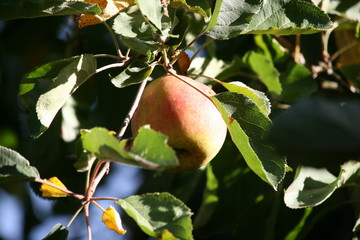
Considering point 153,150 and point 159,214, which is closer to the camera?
point 153,150

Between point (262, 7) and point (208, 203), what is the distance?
69 cm

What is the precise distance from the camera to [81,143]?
1.12 metres

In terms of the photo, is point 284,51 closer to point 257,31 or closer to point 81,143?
point 257,31

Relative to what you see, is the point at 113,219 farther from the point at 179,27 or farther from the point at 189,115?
the point at 179,27

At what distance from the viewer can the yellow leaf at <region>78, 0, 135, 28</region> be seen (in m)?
1.32

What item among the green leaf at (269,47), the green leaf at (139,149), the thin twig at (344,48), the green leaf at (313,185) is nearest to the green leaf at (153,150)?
the green leaf at (139,149)

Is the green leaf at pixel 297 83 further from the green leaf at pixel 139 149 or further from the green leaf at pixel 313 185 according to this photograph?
the green leaf at pixel 139 149

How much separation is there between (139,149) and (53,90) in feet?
1.06

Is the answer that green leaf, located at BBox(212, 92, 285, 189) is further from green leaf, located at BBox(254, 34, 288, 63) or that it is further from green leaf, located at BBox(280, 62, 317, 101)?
green leaf, located at BBox(254, 34, 288, 63)

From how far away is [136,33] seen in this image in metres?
1.21

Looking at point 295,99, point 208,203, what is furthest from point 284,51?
point 208,203

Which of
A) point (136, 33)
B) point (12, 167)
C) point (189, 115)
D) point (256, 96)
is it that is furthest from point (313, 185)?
point (12, 167)

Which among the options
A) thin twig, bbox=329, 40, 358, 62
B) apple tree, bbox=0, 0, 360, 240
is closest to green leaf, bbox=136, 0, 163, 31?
apple tree, bbox=0, 0, 360, 240

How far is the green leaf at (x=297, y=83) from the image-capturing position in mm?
1727
